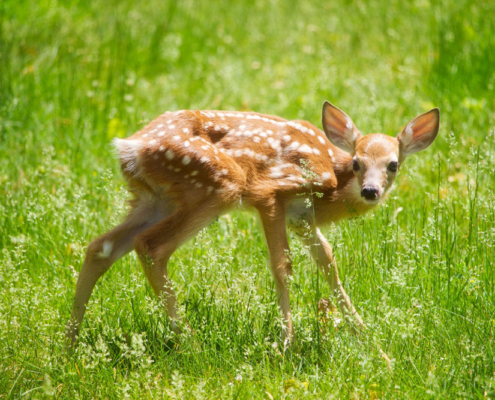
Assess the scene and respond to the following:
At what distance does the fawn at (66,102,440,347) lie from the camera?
140 inches

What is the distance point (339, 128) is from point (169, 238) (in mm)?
1322

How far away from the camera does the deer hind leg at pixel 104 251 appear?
3.50m

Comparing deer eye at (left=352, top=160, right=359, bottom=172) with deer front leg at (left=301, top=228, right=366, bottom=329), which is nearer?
deer front leg at (left=301, top=228, right=366, bottom=329)

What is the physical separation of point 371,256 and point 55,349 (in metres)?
1.80

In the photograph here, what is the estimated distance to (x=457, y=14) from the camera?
7.28 m

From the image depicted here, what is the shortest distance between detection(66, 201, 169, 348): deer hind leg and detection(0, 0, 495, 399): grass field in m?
0.09

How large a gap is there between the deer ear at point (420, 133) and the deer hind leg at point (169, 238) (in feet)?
4.11

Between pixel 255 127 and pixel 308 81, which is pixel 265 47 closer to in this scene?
pixel 308 81

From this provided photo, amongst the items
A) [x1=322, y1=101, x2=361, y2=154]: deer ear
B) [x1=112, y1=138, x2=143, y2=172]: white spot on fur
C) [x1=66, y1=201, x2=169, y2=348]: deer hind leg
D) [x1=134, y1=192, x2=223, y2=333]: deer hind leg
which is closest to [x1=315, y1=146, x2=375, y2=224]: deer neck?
[x1=322, y1=101, x2=361, y2=154]: deer ear

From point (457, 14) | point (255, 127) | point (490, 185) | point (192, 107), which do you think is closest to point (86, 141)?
point (192, 107)

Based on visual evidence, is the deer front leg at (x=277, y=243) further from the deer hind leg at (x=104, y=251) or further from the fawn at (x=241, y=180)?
the deer hind leg at (x=104, y=251)

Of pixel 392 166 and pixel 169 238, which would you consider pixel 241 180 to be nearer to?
pixel 169 238

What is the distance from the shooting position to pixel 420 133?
13.0 ft

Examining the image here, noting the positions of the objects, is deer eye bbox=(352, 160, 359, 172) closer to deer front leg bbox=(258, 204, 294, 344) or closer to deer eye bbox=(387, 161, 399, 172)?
deer eye bbox=(387, 161, 399, 172)
